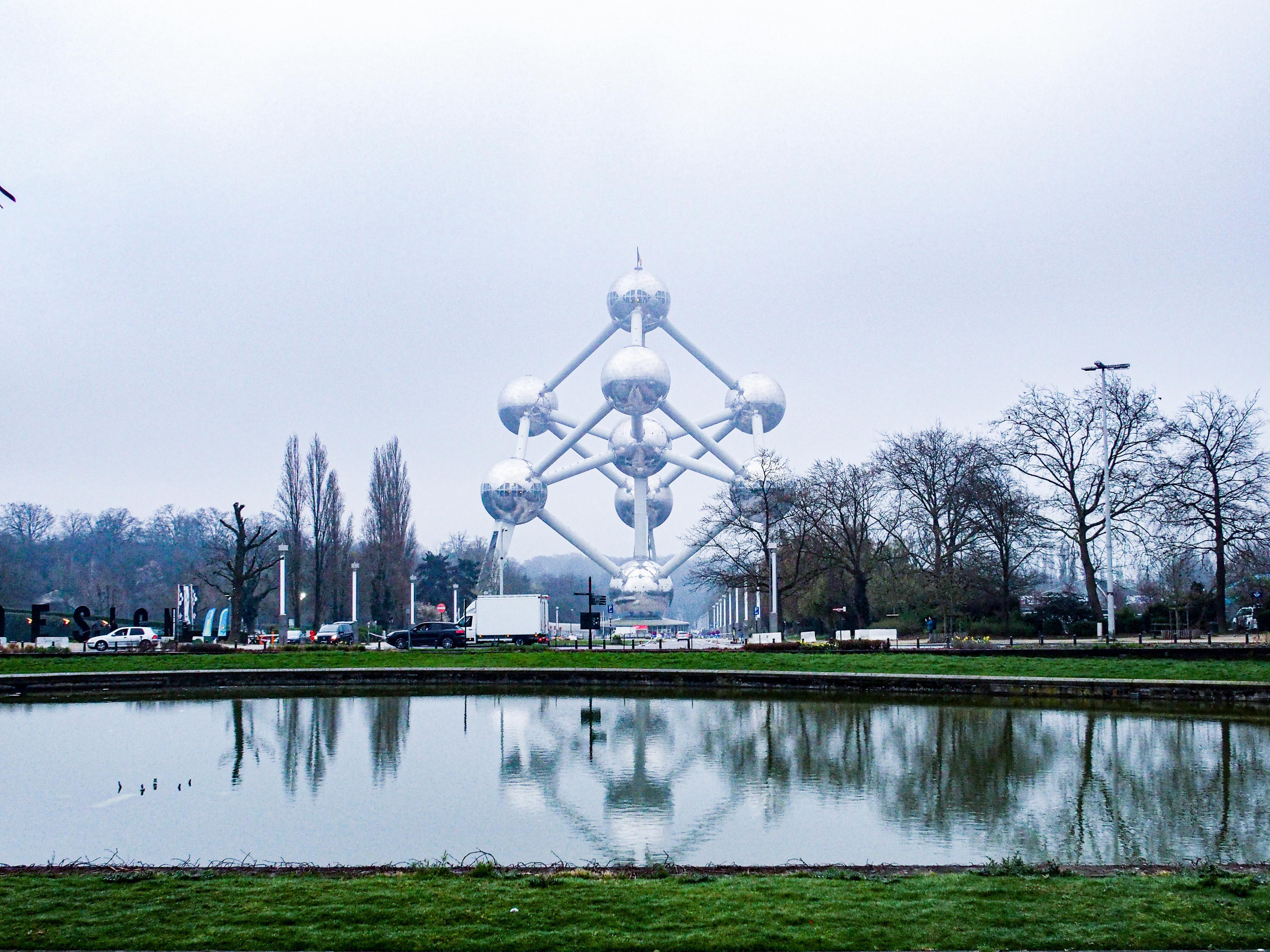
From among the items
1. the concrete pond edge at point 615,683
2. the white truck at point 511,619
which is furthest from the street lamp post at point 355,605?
the concrete pond edge at point 615,683

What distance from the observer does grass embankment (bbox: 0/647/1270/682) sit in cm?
2756

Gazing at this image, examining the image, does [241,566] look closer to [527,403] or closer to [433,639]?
[433,639]

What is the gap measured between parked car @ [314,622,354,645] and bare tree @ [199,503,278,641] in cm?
328

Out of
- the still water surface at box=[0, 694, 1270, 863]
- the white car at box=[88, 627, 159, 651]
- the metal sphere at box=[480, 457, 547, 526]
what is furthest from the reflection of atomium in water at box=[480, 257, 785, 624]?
the still water surface at box=[0, 694, 1270, 863]

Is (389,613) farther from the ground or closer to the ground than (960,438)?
closer to the ground

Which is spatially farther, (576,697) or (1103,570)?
(1103,570)

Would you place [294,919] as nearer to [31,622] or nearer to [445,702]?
[445,702]

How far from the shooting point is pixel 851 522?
2110 inches

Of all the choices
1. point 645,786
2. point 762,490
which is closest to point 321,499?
point 762,490

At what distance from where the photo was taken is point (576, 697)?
88.3ft

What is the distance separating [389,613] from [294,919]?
56388 mm

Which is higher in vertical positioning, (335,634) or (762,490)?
(762,490)

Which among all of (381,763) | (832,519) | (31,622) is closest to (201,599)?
(31,622)

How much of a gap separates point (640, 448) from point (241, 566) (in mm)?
25584
